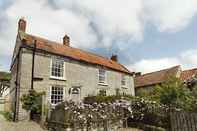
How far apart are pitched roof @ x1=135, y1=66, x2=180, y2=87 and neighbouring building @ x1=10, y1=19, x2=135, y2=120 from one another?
11935mm

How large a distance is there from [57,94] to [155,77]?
22603 millimetres

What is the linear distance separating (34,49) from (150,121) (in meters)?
11.8

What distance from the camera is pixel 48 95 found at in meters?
19.7

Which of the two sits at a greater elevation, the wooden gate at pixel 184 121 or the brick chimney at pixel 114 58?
the brick chimney at pixel 114 58

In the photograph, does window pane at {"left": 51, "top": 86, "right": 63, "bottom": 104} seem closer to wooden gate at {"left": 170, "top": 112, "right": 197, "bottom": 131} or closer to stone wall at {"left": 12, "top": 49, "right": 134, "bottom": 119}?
stone wall at {"left": 12, "top": 49, "right": 134, "bottom": 119}

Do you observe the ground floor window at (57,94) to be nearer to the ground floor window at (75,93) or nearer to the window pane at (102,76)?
the ground floor window at (75,93)

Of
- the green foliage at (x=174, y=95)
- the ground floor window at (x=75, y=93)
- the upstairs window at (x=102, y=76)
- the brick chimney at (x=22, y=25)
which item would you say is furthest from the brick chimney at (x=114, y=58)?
the green foliage at (x=174, y=95)

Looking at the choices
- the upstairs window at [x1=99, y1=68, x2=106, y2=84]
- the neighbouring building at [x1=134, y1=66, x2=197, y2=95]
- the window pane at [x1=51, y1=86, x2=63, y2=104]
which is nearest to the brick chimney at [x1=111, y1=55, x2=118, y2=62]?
the neighbouring building at [x1=134, y1=66, x2=197, y2=95]

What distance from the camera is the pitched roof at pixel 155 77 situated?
117 ft

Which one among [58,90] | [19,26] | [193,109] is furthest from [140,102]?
[19,26]

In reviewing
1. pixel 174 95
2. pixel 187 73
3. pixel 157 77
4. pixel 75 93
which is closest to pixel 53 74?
pixel 75 93

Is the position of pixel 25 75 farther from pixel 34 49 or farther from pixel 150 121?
pixel 150 121

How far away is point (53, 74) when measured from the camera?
20766mm

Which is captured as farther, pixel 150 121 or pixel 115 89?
pixel 115 89
